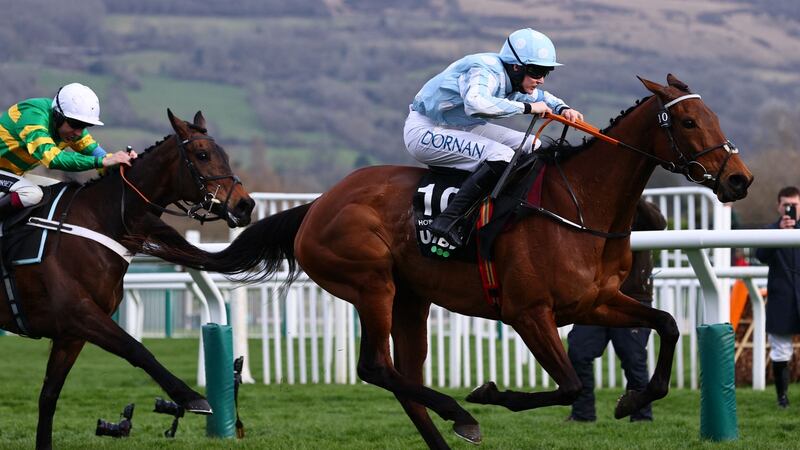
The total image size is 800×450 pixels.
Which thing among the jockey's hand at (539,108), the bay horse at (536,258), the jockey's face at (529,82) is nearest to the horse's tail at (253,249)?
the bay horse at (536,258)

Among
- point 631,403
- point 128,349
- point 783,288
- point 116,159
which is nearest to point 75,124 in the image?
point 116,159

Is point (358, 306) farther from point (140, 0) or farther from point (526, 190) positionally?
point (140, 0)

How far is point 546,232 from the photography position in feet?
19.0

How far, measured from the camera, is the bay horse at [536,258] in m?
5.68

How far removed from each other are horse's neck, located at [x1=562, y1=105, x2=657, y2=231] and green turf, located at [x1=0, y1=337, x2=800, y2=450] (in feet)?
3.89

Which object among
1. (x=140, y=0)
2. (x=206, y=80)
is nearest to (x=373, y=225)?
(x=206, y=80)

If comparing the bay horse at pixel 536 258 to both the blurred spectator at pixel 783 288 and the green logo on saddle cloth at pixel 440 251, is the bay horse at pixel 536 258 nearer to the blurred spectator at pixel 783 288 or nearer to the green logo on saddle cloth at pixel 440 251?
the green logo on saddle cloth at pixel 440 251

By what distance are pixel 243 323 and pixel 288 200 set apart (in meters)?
1.16

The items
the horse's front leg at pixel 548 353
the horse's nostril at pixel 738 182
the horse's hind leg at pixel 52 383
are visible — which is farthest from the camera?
the horse's hind leg at pixel 52 383

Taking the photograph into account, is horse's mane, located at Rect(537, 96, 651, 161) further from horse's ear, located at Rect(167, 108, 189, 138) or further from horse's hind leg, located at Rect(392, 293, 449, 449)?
horse's ear, located at Rect(167, 108, 189, 138)

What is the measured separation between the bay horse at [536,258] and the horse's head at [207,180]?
1.07 feet

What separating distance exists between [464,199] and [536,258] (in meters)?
0.41

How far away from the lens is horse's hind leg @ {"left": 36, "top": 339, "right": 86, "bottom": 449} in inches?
256

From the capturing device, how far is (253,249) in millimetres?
6781
